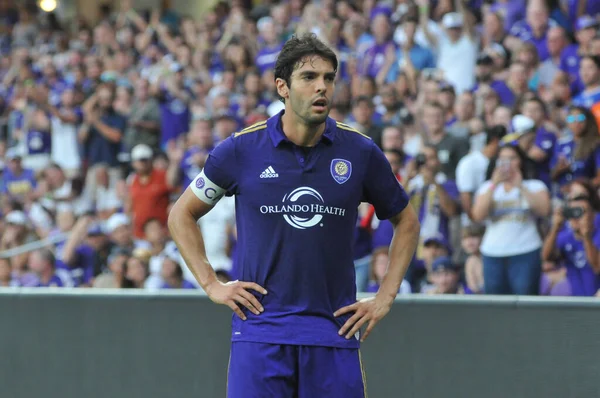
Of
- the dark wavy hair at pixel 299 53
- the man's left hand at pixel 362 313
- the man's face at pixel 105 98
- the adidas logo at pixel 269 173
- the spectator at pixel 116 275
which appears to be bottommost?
the man's left hand at pixel 362 313

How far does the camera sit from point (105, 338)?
720 cm

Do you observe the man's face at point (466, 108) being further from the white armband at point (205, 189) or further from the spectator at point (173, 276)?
the white armband at point (205, 189)

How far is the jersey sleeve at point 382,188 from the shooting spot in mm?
4727

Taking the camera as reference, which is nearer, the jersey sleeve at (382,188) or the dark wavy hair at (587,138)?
the jersey sleeve at (382,188)

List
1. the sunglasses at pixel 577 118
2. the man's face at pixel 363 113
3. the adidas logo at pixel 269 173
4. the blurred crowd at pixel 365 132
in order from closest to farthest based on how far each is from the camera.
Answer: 1. the adidas logo at pixel 269 173
2. the blurred crowd at pixel 365 132
3. the sunglasses at pixel 577 118
4. the man's face at pixel 363 113

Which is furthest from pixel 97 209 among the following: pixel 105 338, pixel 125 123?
pixel 105 338

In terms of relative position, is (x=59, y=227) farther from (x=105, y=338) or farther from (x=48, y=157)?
(x=105, y=338)

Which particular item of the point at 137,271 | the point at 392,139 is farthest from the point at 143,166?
the point at 392,139

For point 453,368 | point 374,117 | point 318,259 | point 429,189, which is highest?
point 374,117

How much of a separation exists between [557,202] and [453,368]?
118 inches

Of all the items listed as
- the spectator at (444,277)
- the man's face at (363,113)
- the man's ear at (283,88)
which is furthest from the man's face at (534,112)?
the man's ear at (283,88)

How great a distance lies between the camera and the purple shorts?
452 centimetres

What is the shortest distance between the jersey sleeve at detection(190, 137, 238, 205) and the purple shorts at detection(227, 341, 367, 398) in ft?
2.23

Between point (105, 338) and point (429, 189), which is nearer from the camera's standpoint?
point (105, 338)
